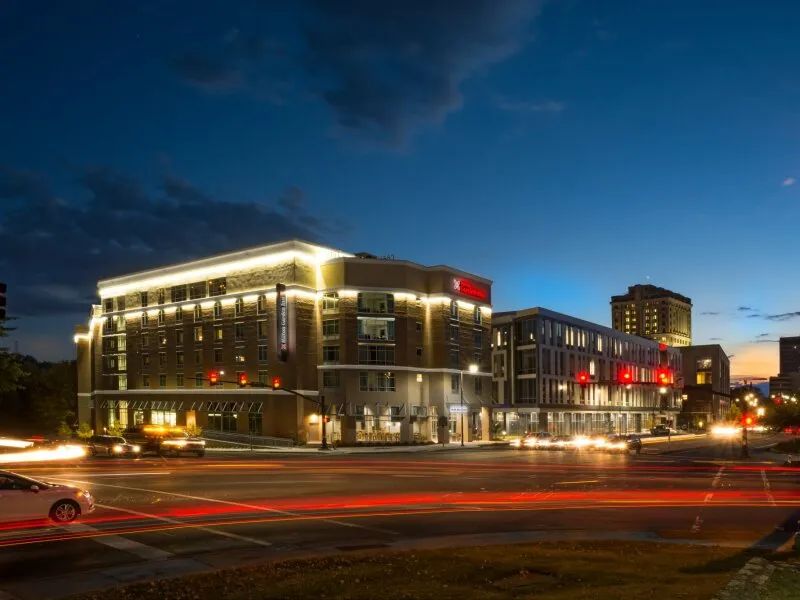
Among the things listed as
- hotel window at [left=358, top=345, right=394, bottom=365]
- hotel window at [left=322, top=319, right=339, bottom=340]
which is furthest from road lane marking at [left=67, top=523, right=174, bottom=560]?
hotel window at [left=358, top=345, right=394, bottom=365]

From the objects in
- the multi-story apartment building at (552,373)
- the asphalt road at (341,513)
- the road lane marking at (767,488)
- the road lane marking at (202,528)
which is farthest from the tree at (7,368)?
the multi-story apartment building at (552,373)

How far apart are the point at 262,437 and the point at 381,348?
1433cm

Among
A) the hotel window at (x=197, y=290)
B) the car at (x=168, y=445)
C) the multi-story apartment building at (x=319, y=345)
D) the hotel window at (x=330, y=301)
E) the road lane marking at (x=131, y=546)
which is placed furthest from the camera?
the hotel window at (x=197, y=290)

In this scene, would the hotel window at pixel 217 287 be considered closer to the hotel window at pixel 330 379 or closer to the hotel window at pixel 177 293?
the hotel window at pixel 177 293

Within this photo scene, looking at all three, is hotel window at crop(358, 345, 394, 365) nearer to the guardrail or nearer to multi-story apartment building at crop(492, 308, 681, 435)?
the guardrail

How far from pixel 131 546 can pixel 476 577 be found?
8235 mm

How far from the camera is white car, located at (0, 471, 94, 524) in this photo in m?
19.8

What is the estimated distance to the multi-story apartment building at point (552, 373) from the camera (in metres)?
104

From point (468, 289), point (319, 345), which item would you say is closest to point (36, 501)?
point (319, 345)

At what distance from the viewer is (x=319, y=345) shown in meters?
79.0

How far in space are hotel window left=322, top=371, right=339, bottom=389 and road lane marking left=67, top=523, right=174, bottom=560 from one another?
57.8m

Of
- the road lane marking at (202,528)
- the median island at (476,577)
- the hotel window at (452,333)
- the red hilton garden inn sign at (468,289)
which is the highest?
the red hilton garden inn sign at (468,289)

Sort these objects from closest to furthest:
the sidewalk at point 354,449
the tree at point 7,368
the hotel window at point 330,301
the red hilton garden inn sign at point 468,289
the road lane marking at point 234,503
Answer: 1. the road lane marking at point 234,503
2. the tree at point 7,368
3. the sidewalk at point 354,449
4. the hotel window at point 330,301
5. the red hilton garden inn sign at point 468,289

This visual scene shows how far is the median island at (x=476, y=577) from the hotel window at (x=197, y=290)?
73220 mm
